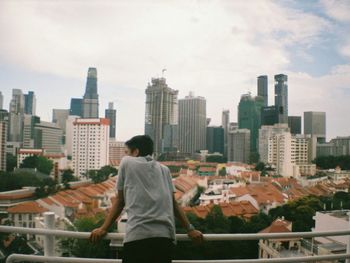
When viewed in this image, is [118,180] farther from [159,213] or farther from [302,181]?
[302,181]

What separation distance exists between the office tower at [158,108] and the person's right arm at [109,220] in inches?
2094

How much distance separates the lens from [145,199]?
1104 millimetres

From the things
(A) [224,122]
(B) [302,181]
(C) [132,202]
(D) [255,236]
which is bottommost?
(B) [302,181]

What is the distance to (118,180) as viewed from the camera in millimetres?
1167

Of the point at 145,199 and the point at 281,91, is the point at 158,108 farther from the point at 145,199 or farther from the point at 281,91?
the point at 145,199

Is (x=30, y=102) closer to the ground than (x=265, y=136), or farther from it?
farther from it

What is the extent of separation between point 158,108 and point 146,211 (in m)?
55.1

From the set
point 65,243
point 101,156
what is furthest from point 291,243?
point 101,156

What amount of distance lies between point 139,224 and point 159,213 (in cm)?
7

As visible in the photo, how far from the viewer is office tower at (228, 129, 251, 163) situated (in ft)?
178

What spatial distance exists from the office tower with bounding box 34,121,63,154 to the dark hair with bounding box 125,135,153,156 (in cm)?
5558

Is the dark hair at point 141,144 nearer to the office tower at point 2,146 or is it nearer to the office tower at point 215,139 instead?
the office tower at point 2,146

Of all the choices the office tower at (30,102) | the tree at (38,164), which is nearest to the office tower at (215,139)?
the office tower at (30,102)

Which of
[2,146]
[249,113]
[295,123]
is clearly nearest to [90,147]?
[2,146]
